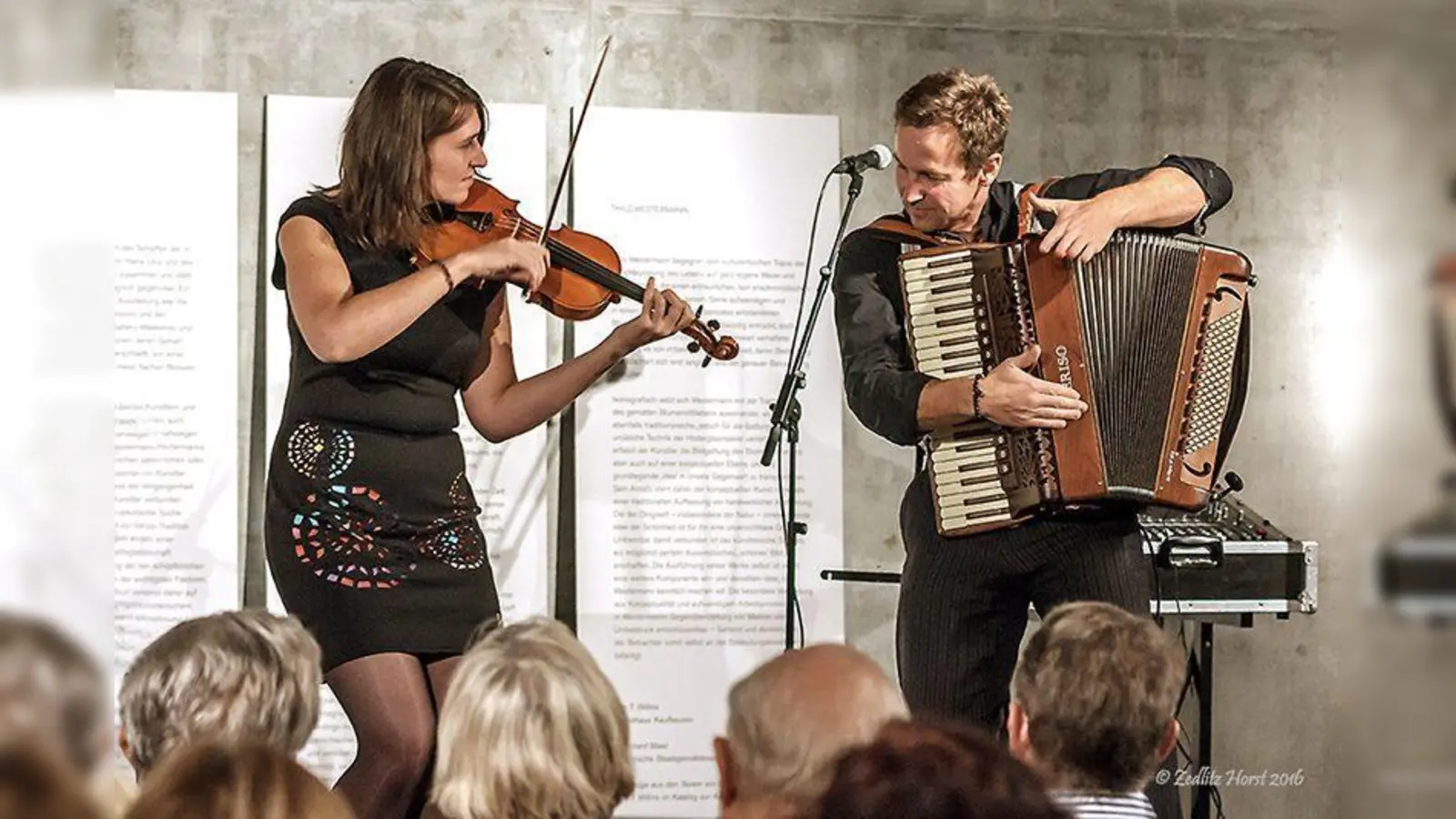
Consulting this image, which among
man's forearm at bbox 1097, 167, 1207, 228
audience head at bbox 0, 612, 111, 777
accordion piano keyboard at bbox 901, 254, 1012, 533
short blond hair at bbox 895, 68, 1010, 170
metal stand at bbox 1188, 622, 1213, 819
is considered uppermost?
short blond hair at bbox 895, 68, 1010, 170

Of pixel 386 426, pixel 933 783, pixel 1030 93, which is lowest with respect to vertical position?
pixel 933 783

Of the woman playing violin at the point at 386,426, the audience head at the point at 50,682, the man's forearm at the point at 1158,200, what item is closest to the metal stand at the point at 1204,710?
the man's forearm at the point at 1158,200

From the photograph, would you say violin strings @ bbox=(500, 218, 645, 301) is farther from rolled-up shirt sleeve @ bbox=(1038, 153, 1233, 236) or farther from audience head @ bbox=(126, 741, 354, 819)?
audience head @ bbox=(126, 741, 354, 819)

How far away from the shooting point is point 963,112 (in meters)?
3.00

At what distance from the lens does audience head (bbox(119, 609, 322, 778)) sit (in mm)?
1837

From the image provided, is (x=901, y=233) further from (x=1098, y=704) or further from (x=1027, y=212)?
(x=1098, y=704)

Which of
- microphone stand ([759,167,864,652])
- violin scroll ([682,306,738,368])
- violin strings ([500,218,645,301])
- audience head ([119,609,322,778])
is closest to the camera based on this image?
audience head ([119,609,322,778])

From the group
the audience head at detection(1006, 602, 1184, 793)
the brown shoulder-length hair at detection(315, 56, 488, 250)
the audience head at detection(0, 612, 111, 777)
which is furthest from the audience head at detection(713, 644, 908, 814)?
the brown shoulder-length hair at detection(315, 56, 488, 250)

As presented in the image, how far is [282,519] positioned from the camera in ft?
9.19

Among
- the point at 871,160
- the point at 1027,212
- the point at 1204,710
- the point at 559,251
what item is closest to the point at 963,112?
the point at 1027,212

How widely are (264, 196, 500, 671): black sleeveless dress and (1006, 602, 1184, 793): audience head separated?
1163 mm

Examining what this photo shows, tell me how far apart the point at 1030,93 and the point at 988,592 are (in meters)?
2.34

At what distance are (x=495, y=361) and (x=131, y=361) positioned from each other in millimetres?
1649

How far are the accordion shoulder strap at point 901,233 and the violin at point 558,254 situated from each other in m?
0.40
